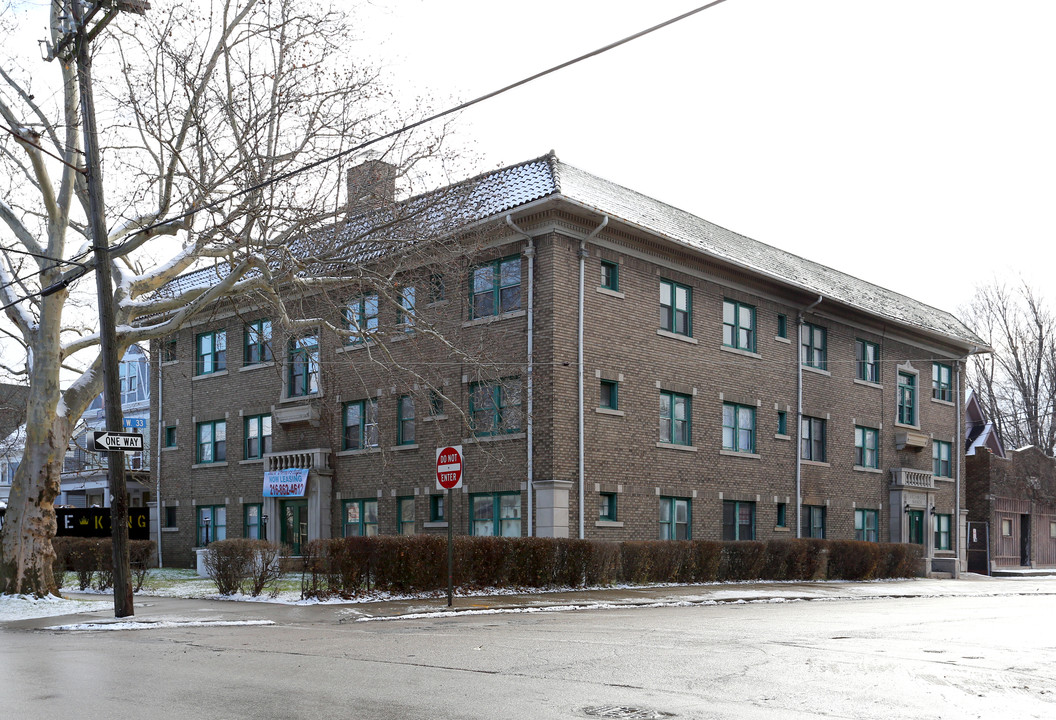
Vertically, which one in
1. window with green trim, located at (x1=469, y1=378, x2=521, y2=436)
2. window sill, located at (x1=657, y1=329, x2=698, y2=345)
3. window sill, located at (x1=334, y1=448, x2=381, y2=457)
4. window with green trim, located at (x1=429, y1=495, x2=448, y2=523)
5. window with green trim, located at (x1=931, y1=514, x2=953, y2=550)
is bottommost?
window with green trim, located at (x1=931, y1=514, x2=953, y2=550)

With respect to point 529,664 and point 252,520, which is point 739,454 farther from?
point 529,664

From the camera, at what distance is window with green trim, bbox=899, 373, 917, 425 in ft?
130

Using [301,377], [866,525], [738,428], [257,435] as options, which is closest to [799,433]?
[738,428]

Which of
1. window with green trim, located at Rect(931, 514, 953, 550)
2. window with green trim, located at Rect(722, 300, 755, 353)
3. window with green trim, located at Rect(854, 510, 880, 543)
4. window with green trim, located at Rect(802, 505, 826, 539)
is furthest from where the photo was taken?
window with green trim, located at Rect(931, 514, 953, 550)

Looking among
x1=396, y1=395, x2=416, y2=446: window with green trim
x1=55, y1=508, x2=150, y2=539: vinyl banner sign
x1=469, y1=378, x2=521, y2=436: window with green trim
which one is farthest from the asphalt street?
x1=55, y1=508, x2=150, y2=539: vinyl banner sign

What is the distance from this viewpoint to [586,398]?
89.0 feet

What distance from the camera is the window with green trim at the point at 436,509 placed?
2898 cm

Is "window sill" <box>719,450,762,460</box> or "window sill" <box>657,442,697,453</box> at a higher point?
"window sill" <box>657,442,697,453</box>

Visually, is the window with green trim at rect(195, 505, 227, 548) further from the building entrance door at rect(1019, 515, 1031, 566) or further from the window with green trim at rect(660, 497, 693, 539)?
the building entrance door at rect(1019, 515, 1031, 566)

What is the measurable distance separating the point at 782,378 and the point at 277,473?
15.4m

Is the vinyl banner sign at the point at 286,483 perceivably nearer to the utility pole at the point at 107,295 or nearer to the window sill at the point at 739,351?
the window sill at the point at 739,351

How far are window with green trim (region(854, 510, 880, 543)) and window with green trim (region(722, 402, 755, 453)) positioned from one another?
6.50m

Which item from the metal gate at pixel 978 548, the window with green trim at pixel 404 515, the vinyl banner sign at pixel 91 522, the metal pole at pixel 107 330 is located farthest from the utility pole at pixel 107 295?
the metal gate at pixel 978 548

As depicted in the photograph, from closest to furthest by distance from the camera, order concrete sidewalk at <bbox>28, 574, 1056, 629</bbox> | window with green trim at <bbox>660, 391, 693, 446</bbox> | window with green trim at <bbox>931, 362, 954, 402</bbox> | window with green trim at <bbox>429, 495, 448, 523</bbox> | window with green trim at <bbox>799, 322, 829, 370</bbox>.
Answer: concrete sidewalk at <bbox>28, 574, 1056, 629</bbox>, window with green trim at <bbox>429, 495, 448, 523</bbox>, window with green trim at <bbox>660, 391, 693, 446</bbox>, window with green trim at <bbox>799, 322, 829, 370</bbox>, window with green trim at <bbox>931, 362, 954, 402</bbox>
